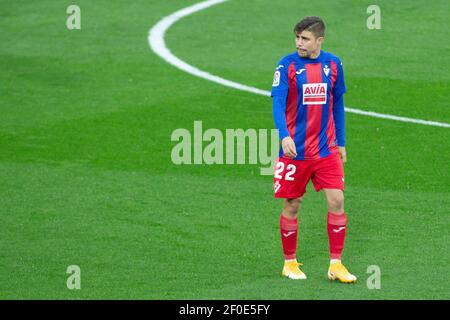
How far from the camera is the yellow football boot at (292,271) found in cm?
950

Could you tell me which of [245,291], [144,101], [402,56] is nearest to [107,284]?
[245,291]

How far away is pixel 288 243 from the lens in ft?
31.5

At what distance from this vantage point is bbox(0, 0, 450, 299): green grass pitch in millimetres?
9688

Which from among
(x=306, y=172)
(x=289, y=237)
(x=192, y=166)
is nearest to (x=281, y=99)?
(x=306, y=172)

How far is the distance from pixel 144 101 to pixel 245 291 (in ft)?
22.4

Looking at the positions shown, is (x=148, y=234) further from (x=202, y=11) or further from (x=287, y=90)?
(x=202, y=11)

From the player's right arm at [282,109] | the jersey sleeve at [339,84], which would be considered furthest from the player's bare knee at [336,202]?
the jersey sleeve at [339,84]

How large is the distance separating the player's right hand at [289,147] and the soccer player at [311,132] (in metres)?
0.10

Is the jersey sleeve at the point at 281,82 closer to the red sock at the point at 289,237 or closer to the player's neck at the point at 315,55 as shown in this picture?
the player's neck at the point at 315,55

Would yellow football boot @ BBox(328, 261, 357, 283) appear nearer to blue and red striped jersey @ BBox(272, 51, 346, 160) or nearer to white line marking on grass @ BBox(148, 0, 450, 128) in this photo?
blue and red striped jersey @ BBox(272, 51, 346, 160)

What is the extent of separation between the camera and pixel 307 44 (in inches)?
365

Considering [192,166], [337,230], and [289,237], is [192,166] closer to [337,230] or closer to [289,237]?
[289,237]

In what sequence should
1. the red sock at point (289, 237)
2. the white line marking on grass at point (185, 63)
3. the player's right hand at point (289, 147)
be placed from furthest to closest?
the white line marking on grass at point (185, 63) < the red sock at point (289, 237) < the player's right hand at point (289, 147)

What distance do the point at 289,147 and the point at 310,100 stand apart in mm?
503
